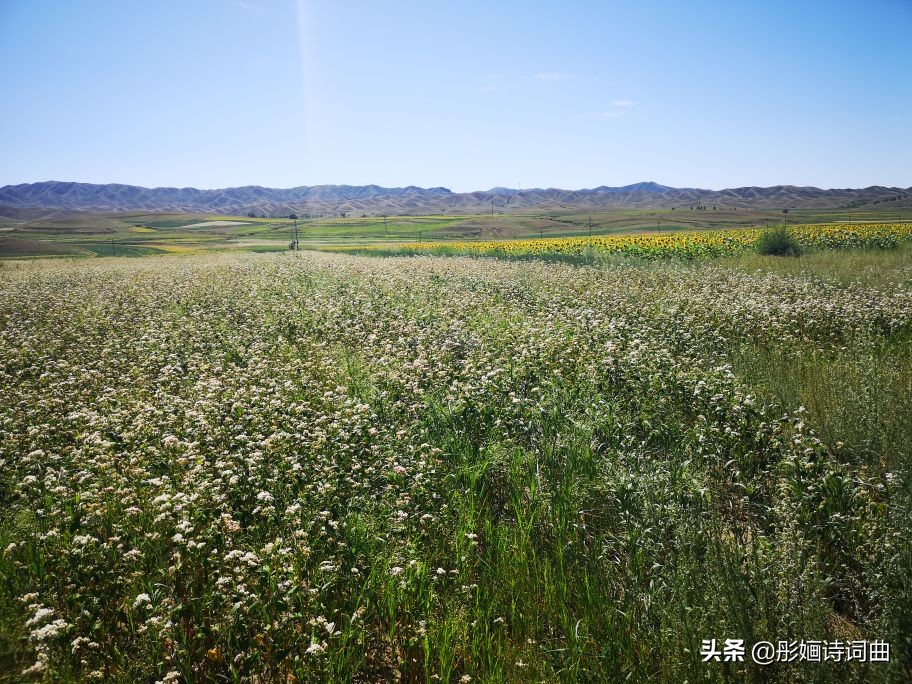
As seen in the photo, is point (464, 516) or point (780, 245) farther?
point (780, 245)

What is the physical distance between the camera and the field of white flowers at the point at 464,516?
315cm

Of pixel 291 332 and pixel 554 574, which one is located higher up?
pixel 291 332

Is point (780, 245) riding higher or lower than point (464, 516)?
higher

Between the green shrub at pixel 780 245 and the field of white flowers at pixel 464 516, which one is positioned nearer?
the field of white flowers at pixel 464 516

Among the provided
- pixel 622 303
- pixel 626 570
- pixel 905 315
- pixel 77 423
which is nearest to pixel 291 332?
pixel 77 423

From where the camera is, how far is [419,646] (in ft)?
11.0

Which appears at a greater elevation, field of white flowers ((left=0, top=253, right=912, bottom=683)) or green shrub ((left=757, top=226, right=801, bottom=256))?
green shrub ((left=757, top=226, right=801, bottom=256))

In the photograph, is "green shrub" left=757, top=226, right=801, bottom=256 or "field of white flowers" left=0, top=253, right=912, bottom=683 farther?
"green shrub" left=757, top=226, right=801, bottom=256

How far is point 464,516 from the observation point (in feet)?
14.9

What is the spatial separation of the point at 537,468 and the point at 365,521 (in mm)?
1894

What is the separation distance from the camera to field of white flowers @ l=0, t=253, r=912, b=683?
10.3ft

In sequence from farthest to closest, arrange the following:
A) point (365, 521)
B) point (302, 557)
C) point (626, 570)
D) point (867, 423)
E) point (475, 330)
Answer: point (475, 330), point (867, 423), point (365, 521), point (626, 570), point (302, 557)

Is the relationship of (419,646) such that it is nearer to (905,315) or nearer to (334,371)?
(334,371)

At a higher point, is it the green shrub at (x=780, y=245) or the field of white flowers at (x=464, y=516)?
the green shrub at (x=780, y=245)
